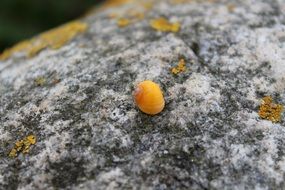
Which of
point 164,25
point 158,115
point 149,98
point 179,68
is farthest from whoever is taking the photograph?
point 164,25

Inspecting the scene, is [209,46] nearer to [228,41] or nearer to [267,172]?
[228,41]

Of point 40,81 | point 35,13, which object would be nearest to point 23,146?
point 40,81

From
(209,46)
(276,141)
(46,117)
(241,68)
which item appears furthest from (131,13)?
(276,141)

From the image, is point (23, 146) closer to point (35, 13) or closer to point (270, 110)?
point (270, 110)

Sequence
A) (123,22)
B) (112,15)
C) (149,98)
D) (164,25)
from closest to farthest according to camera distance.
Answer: (149,98) < (164,25) < (123,22) < (112,15)

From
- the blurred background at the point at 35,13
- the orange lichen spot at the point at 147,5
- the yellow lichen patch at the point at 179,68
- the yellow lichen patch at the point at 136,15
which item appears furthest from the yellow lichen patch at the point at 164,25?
the blurred background at the point at 35,13

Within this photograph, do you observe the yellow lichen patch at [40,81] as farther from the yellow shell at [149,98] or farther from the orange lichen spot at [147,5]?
the orange lichen spot at [147,5]

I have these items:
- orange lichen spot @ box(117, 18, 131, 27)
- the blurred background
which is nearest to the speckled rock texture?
orange lichen spot @ box(117, 18, 131, 27)
